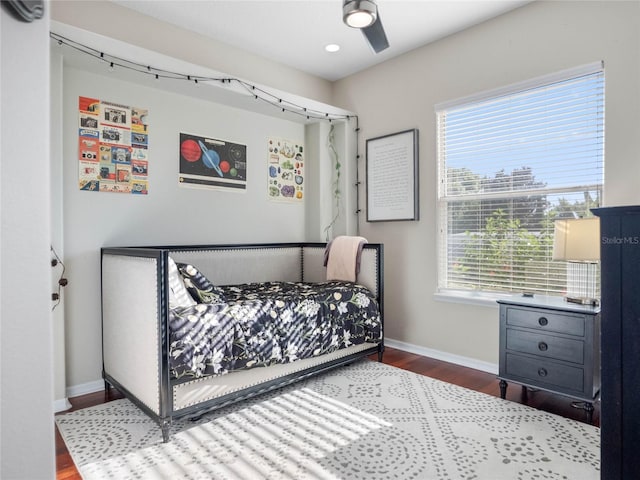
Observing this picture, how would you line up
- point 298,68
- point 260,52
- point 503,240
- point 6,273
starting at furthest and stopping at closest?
point 298,68, point 260,52, point 503,240, point 6,273

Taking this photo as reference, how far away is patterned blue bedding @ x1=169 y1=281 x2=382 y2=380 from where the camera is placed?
2.01 meters

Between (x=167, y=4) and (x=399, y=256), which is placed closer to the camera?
(x=167, y=4)

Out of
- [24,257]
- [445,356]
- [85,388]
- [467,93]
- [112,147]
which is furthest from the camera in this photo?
[445,356]

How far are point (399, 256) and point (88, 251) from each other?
254 centimetres

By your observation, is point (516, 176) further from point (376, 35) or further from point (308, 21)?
point (308, 21)

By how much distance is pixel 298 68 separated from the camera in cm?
384

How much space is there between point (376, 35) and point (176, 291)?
5.62ft

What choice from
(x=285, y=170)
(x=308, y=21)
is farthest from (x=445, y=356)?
(x=308, y=21)

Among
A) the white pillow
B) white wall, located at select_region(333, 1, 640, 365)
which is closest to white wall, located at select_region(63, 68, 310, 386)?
the white pillow

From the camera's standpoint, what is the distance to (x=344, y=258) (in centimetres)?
328

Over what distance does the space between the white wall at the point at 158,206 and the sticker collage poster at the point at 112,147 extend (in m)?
0.04

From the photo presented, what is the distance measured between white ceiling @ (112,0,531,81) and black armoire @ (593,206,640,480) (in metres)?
2.39

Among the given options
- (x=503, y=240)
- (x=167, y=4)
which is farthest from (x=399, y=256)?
(x=167, y=4)

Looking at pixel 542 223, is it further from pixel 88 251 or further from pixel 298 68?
pixel 88 251
